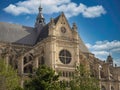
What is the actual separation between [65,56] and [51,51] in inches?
150

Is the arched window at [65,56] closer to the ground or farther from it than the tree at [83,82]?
farther from it

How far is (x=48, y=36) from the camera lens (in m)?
59.6

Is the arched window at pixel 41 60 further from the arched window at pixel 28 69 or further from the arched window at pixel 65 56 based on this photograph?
the arched window at pixel 65 56

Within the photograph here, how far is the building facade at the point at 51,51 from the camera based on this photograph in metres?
58.5

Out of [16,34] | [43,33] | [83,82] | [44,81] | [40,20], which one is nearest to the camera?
[44,81]

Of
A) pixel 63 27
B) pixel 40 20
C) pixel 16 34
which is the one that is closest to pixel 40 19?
pixel 40 20

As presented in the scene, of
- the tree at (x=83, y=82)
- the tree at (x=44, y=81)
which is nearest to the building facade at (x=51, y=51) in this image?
the tree at (x=83, y=82)

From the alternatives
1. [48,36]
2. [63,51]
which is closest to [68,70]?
[63,51]

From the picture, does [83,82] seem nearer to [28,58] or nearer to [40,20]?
[28,58]

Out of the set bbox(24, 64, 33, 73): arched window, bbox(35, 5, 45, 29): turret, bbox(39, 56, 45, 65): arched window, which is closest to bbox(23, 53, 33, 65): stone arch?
bbox(24, 64, 33, 73): arched window

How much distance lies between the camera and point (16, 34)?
68.1 meters

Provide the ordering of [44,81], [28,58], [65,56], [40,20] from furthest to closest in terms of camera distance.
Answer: [40,20] → [28,58] → [65,56] → [44,81]

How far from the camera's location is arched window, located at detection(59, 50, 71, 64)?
59.9m

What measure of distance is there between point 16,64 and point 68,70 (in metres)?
10.6
